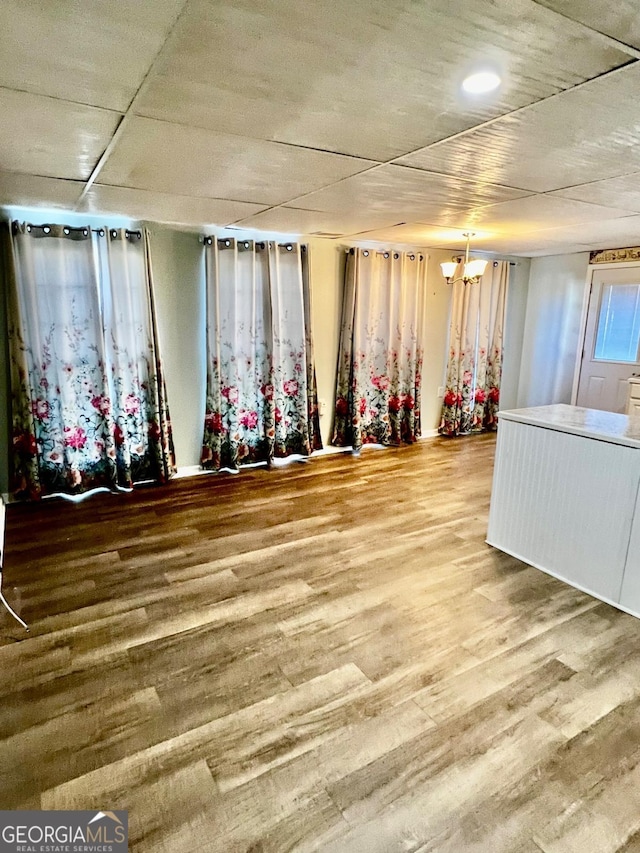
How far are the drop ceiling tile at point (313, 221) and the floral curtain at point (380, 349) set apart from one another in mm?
830

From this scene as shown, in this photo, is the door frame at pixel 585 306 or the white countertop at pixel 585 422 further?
the door frame at pixel 585 306

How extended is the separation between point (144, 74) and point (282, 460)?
385 cm

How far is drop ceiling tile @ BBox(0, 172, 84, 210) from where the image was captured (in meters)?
2.66

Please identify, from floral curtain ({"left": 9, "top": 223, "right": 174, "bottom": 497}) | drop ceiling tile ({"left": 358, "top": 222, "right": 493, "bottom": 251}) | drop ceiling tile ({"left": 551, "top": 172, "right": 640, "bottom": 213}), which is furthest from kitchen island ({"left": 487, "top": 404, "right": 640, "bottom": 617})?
floral curtain ({"left": 9, "top": 223, "right": 174, "bottom": 497})

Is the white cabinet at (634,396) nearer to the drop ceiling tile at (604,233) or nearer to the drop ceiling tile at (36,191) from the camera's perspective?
the drop ceiling tile at (604,233)

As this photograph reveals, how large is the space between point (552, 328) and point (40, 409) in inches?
223

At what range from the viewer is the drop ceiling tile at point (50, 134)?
1.71 meters

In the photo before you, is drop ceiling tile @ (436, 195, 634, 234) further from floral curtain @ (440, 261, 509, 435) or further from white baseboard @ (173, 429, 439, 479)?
white baseboard @ (173, 429, 439, 479)

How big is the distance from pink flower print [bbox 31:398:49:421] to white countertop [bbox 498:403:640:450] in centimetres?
333

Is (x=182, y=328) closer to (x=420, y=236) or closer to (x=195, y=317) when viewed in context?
(x=195, y=317)

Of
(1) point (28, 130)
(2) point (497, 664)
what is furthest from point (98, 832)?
(1) point (28, 130)

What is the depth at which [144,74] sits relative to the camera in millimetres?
1485

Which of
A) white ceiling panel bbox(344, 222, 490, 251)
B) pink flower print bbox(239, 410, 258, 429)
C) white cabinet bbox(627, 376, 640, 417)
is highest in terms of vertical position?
white ceiling panel bbox(344, 222, 490, 251)

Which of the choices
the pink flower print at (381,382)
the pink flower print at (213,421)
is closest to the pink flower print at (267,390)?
the pink flower print at (213,421)
